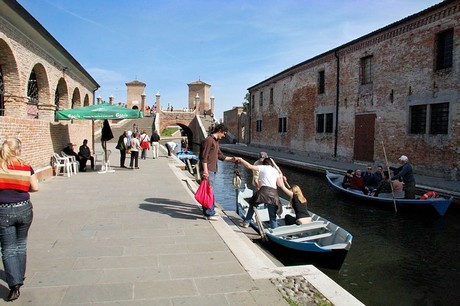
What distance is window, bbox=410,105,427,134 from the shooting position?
16.2 meters

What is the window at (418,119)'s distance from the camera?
1616cm

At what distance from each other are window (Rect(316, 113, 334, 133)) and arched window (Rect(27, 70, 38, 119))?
16.5 metres

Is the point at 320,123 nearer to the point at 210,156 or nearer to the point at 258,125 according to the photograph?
the point at 258,125

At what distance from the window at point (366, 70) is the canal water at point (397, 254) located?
9.66 meters

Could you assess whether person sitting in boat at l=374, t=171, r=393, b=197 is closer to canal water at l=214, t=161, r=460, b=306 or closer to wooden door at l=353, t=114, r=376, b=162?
canal water at l=214, t=161, r=460, b=306

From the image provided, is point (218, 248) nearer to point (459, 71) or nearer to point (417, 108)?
point (459, 71)

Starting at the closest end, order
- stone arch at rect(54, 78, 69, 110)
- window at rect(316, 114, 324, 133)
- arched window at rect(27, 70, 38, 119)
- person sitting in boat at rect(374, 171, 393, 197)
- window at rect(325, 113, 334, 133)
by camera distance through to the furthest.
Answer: person sitting in boat at rect(374, 171, 393, 197)
arched window at rect(27, 70, 38, 119)
stone arch at rect(54, 78, 69, 110)
window at rect(325, 113, 334, 133)
window at rect(316, 114, 324, 133)

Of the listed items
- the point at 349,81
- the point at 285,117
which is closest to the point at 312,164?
the point at 349,81

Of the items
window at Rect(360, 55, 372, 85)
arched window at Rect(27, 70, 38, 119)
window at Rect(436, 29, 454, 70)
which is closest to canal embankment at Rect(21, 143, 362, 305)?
arched window at Rect(27, 70, 38, 119)

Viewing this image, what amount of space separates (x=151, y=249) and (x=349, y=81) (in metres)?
19.0

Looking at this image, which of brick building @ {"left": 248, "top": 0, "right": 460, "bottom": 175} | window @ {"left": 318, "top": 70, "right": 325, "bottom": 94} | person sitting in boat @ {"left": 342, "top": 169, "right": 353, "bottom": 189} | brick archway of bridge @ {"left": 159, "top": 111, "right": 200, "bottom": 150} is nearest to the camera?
person sitting in boat @ {"left": 342, "top": 169, "right": 353, "bottom": 189}

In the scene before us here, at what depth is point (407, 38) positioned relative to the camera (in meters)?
16.9

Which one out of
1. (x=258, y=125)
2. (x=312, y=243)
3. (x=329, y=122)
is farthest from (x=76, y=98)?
(x=258, y=125)

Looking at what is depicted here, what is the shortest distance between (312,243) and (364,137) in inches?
607
